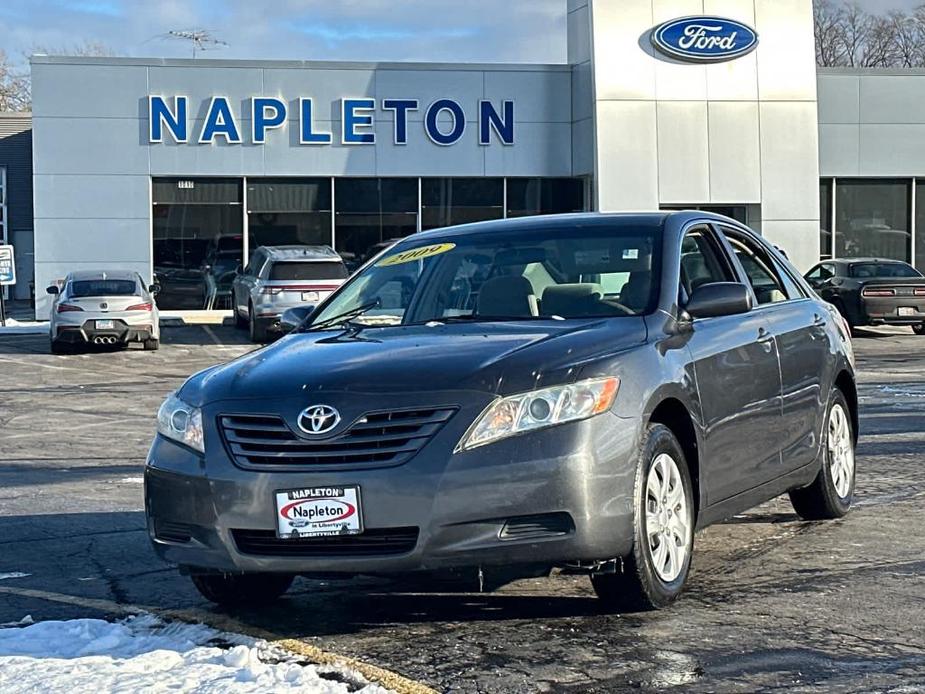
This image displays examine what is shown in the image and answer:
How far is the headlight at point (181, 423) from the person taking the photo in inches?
220

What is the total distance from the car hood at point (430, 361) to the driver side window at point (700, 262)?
72 cm

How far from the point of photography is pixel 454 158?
32.8 metres

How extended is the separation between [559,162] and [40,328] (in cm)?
1209

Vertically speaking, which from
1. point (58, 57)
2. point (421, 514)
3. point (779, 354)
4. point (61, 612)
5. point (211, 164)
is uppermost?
point (58, 57)

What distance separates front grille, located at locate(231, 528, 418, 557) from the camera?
5246 mm

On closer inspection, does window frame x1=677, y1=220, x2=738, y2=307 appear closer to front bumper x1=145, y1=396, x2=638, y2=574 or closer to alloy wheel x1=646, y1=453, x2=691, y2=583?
alloy wheel x1=646, y1=453, x2=691, y2=583

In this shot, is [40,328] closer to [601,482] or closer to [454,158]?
[454,158]

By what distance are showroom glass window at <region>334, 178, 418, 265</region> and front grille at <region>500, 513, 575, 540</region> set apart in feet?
90.7

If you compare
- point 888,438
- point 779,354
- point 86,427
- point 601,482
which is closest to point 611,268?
point 779,354

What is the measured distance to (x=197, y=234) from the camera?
32.4 metres

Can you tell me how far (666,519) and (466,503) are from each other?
104cm

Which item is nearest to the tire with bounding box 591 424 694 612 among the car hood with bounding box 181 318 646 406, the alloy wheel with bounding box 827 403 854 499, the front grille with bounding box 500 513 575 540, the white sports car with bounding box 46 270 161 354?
the front grille with bounding box 500 513 575 540

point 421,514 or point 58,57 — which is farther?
point 58,57

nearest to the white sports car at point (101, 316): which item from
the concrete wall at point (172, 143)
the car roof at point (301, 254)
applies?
the car roof at point (301, 254)
